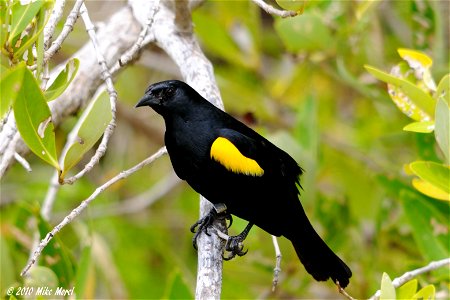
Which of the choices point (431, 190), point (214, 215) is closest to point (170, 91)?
point (214, 215)

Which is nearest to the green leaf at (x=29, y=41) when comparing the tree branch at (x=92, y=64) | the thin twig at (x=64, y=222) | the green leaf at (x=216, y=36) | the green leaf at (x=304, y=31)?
the thin twig at (x=64, y=222)

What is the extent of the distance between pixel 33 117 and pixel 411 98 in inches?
60.8

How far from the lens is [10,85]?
81.1 inches

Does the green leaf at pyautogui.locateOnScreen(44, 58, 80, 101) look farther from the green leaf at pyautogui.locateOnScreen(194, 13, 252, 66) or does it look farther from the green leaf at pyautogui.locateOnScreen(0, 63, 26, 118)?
the green leaf at pyautogui.locateOnScreen(194, 13, 252, 66)

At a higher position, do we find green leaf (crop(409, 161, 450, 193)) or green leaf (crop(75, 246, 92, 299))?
green leaf (crop(409, 161, 450, 193))

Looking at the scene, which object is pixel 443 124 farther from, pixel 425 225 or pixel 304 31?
pixel 304 31

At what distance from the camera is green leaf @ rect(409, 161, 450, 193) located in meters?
2.86

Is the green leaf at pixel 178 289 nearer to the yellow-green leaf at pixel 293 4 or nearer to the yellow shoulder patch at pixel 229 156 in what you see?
the yellow shoulder patch at pixel 229 156

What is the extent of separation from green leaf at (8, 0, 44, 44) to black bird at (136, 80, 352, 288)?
32.7 inches

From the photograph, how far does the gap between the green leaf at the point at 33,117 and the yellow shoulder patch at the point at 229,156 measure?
2.43ft

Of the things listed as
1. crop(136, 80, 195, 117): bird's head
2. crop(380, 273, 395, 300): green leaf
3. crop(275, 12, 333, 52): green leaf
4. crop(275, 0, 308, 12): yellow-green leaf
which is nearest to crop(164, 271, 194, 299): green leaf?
crop(136, 80, 195, 117): bird's head

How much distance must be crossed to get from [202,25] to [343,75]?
918mm

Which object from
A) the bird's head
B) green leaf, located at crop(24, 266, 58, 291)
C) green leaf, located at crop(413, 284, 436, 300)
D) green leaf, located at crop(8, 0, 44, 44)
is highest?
the bird's head

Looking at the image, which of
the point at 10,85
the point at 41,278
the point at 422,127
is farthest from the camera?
the point at 422,127
